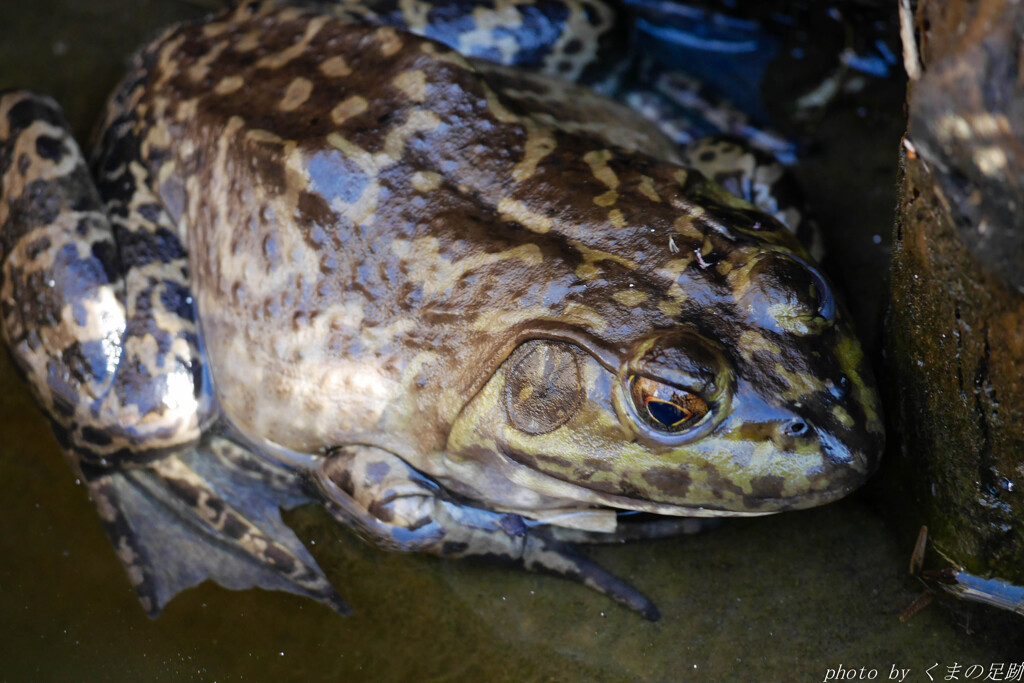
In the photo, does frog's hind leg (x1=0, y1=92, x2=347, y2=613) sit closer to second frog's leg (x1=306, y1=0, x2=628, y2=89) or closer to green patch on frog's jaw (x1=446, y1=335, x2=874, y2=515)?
green patch on frog's jaw (x1=446, y1=335, x2=874, y2=515)

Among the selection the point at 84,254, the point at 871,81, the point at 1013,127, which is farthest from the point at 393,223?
the point at 871,81

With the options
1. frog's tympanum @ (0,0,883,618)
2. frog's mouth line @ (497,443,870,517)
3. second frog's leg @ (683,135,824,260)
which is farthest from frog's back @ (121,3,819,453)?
second frog's leg @ (683,135,824,260)

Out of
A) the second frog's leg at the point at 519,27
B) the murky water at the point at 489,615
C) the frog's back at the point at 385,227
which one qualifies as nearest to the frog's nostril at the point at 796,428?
the frog's back at the point at 385,227

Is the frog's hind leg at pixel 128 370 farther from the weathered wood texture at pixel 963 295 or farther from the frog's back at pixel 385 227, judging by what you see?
the weathered wood texture at pixel 963 295

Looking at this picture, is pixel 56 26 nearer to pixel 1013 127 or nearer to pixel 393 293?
pixel 393 293

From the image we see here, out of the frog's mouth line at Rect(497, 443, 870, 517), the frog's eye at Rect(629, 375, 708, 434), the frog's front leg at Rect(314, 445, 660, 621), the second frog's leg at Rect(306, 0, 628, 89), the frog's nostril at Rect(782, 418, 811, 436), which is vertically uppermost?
the second frog's leg at Rect(306, 0, 628, 89)

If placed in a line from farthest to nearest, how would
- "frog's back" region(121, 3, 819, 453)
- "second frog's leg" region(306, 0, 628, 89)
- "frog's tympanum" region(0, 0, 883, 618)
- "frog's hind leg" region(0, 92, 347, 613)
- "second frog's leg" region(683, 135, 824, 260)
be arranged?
"second frog's leg" region(306, 0, 628, 89) < "second frog's leg" region(683, 135, 824, 260) < "frog's hind leg" region(0, 92, 347, 613) < "frog's back" region(121, 3, 819, 453) < "frog's tympanum" region(0, 0, 883, 618)
